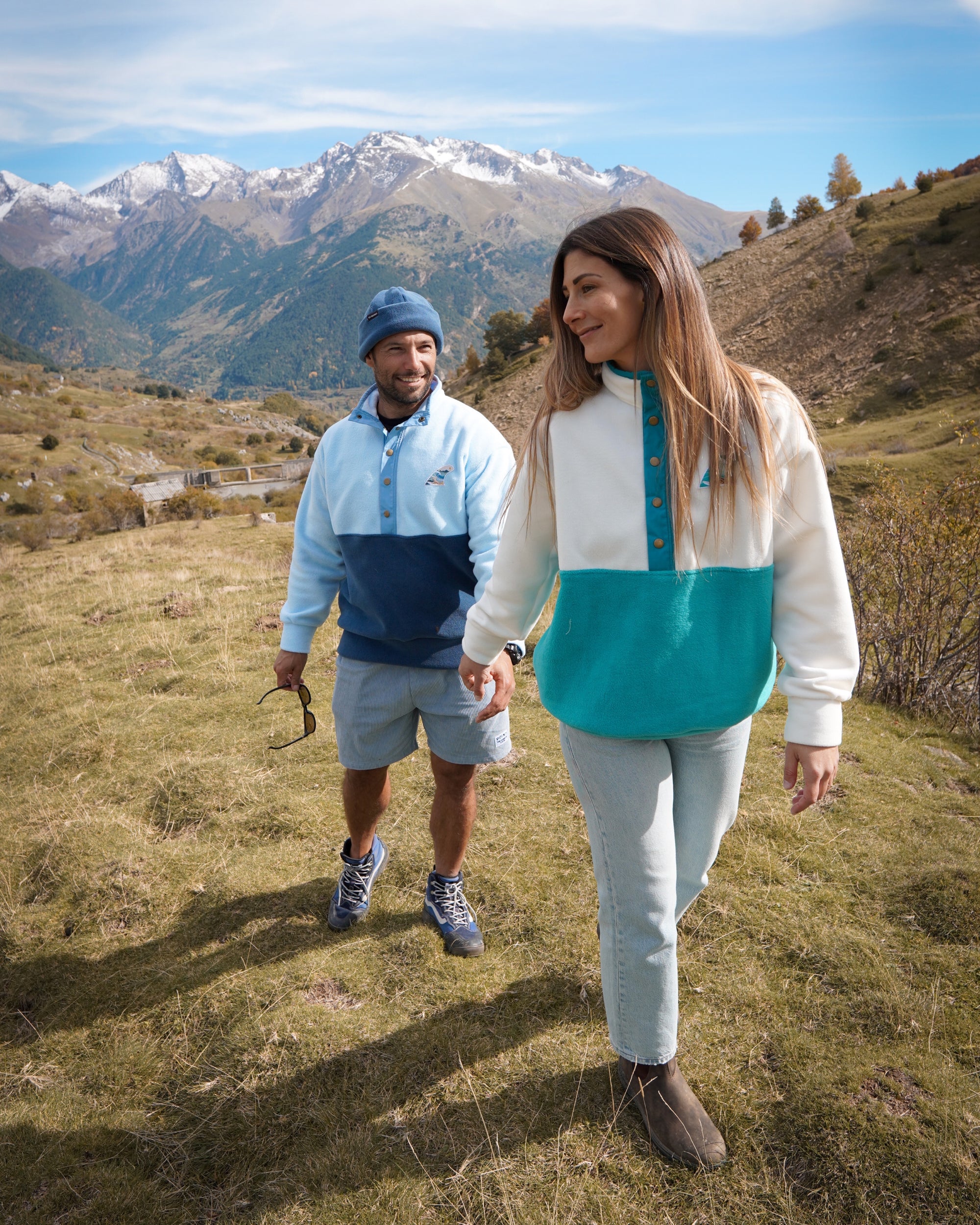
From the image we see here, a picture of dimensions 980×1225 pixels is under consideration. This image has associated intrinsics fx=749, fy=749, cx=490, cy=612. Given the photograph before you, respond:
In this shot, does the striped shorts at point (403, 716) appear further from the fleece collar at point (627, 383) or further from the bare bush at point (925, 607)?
the bare bush at point (925, 607)

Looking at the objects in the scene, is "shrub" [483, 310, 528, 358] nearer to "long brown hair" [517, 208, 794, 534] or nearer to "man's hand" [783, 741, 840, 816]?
"long brown hair" [517, 208, 794, 534]

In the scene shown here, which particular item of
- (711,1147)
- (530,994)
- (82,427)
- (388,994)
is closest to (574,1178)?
(711,1147)

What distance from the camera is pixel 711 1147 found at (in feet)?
6.44

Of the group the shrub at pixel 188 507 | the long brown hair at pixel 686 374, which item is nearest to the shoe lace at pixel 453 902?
the long brown hair at pixel 686 374

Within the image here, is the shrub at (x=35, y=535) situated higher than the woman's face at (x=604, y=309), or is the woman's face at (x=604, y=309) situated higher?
the woman's face at (x=604, y=309)

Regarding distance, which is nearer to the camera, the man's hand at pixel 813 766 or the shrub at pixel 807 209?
the man's hand at pixel 813 766

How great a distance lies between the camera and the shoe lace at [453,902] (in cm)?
290

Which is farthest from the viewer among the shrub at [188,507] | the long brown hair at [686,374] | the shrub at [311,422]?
the shrub at [311,422]

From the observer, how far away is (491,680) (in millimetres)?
2229

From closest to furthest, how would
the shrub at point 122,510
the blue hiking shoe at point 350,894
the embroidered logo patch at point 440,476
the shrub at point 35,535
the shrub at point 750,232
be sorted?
the embroidered logo patch at point 440,476, the blue hiking shoe at point 350,894, the shrub at point 35,535, the shrub at point 122,510, the shrub at point 750,232

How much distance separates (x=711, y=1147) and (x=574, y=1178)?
0.37 m

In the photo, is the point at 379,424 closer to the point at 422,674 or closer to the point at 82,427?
the point at 422,674

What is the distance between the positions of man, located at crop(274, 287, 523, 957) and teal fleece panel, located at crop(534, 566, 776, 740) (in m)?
0.62

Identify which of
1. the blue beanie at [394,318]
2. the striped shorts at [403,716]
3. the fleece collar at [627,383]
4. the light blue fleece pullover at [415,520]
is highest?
the blue beanie at [394,318]
